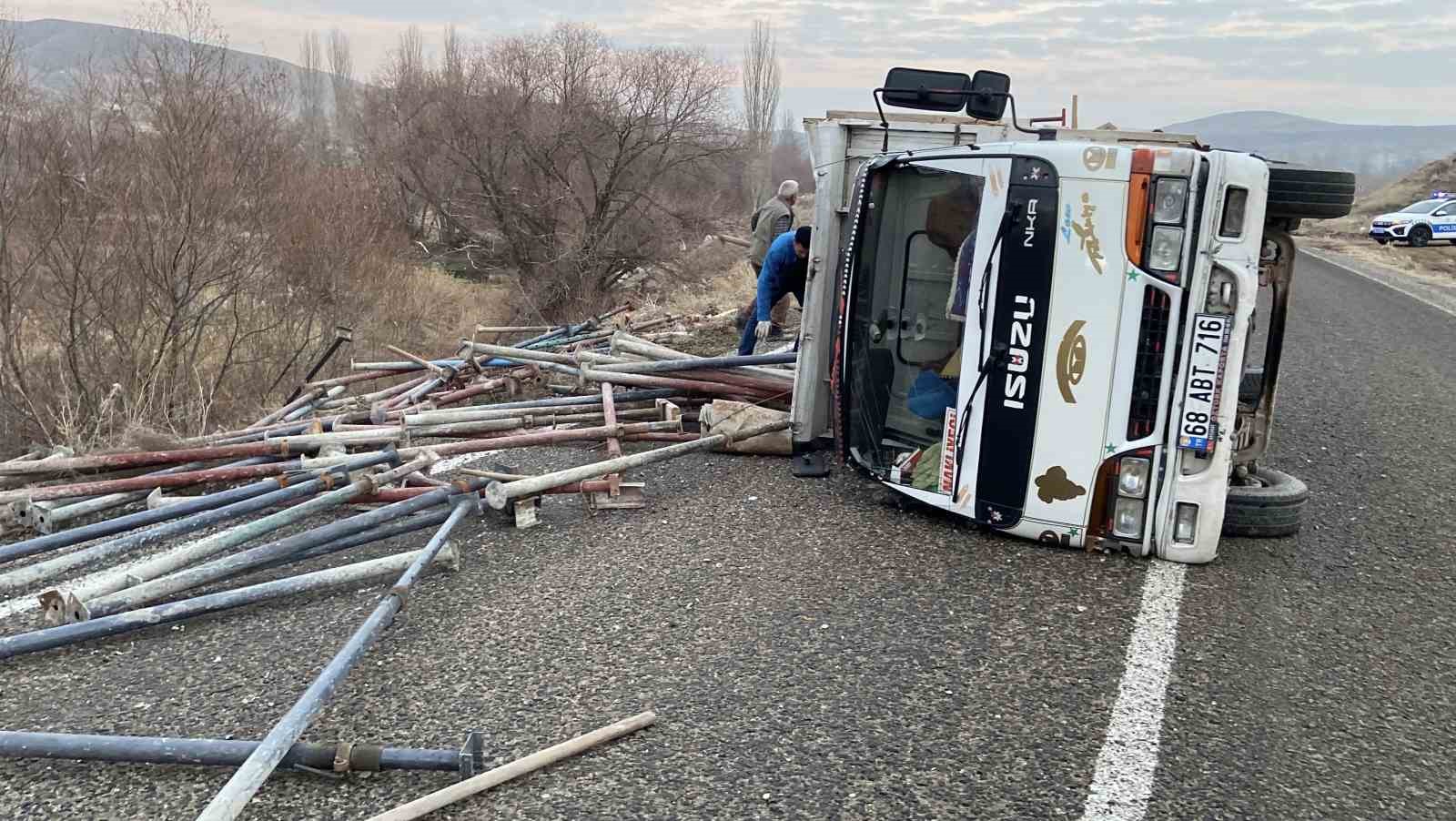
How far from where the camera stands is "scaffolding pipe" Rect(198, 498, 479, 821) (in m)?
2.71

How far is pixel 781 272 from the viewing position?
313 inches

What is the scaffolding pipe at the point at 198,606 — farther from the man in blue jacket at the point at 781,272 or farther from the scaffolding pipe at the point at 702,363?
the man in blue jacket at the point at 781,272

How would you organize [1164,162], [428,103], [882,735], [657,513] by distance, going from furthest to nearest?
[428,103] → [657,513] → [1164,162] → [882,735]

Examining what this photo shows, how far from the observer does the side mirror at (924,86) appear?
5.77 meters

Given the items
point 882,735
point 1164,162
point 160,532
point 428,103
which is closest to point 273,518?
point 160,532

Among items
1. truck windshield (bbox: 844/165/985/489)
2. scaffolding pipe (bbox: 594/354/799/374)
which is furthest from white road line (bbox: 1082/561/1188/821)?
scaffolding pipe (bbox: 594/354/799/374)

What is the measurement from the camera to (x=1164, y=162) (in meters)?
4.43

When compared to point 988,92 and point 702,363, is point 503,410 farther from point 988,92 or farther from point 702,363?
point 988,92

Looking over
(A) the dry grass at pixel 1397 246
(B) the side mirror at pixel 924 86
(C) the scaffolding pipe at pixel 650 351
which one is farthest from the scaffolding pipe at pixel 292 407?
(A) the dry grass at pixel 1397 246

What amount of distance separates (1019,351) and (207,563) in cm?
396

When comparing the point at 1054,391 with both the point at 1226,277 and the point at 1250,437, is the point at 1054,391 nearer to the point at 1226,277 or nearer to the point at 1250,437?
the point at 1226,277

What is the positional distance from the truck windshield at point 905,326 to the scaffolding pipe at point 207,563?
2.42 metres

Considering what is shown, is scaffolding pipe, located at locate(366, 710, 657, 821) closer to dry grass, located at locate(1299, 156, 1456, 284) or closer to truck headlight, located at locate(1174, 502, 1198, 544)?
truck headlight, located at locate(1174, 502, 1198, 544)

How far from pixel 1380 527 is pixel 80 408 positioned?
13.4 meters
